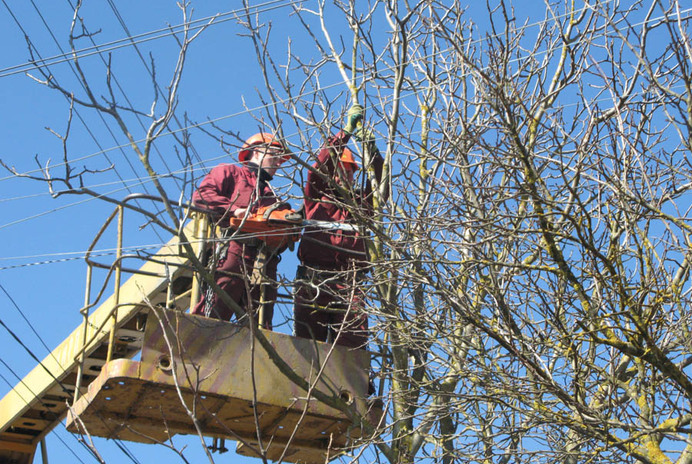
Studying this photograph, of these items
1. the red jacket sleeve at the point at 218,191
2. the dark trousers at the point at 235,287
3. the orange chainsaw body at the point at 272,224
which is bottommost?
the dark trousers at the point at 235,287

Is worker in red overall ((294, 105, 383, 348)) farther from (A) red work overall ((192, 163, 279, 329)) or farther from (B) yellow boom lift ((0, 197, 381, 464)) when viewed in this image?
(B) yellow boom lift ((0, 197, 381, 464))

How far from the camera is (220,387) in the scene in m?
8.80

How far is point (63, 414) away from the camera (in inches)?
483

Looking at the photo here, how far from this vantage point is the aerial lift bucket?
28.3 feet

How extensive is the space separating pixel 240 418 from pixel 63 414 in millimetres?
3636

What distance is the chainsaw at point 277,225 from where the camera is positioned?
933 cm

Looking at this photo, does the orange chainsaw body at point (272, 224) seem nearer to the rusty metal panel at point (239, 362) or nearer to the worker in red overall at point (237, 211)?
the worker in red overall at point (237, 211)

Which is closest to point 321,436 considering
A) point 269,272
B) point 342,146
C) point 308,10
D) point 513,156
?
point 269,272

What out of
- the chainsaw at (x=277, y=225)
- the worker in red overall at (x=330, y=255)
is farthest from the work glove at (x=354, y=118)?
the chainsaw at (x=277, y=225)

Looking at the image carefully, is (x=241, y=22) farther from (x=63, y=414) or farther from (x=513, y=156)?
(x=63, y=414)

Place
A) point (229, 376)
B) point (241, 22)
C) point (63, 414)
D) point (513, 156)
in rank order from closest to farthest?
point (513, 156), point (229, 376), point (241, 22), point (63, 414)

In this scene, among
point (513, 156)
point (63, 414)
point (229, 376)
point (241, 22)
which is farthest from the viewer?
point (63, 414)

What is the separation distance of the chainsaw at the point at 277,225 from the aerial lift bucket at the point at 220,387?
905mm

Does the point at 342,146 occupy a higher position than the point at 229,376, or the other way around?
the point at 342,146
